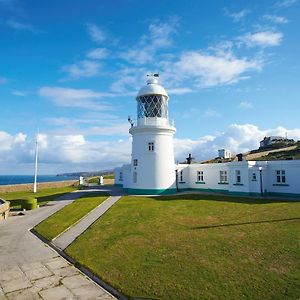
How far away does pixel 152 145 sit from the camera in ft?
100

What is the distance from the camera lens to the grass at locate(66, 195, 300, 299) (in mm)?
8922

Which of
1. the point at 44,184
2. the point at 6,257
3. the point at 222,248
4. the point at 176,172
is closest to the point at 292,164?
the point at 176,172

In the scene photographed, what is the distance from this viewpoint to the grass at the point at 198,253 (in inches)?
351

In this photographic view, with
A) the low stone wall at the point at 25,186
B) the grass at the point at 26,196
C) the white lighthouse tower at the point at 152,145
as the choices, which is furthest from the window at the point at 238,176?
the low stone wall at the point at 25,186

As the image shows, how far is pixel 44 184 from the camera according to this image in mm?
45000

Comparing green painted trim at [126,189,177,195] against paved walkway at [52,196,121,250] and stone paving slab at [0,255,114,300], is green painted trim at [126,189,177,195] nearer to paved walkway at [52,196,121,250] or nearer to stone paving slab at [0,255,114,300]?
paved walkway at [52,196,121,250]

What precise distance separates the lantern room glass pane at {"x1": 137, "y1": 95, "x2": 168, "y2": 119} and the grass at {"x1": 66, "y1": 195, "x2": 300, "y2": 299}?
531 inches

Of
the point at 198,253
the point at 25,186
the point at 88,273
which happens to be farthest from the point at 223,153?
the point at 88,273

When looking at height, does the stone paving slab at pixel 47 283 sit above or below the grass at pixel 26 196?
below

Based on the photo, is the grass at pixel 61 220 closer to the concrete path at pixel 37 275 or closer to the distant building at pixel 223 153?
the concrete path at pixel 37 275

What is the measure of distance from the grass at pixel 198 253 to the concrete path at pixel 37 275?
0.67 m

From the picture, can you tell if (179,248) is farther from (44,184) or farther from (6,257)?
(44,184)

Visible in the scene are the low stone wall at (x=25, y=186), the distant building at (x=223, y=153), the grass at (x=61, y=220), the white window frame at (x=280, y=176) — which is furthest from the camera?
the distant building at (x=223, y=153)

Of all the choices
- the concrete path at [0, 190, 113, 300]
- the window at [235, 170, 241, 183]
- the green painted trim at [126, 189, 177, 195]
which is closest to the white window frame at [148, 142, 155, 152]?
the green painted trim at [126, 189, 177, 195]
